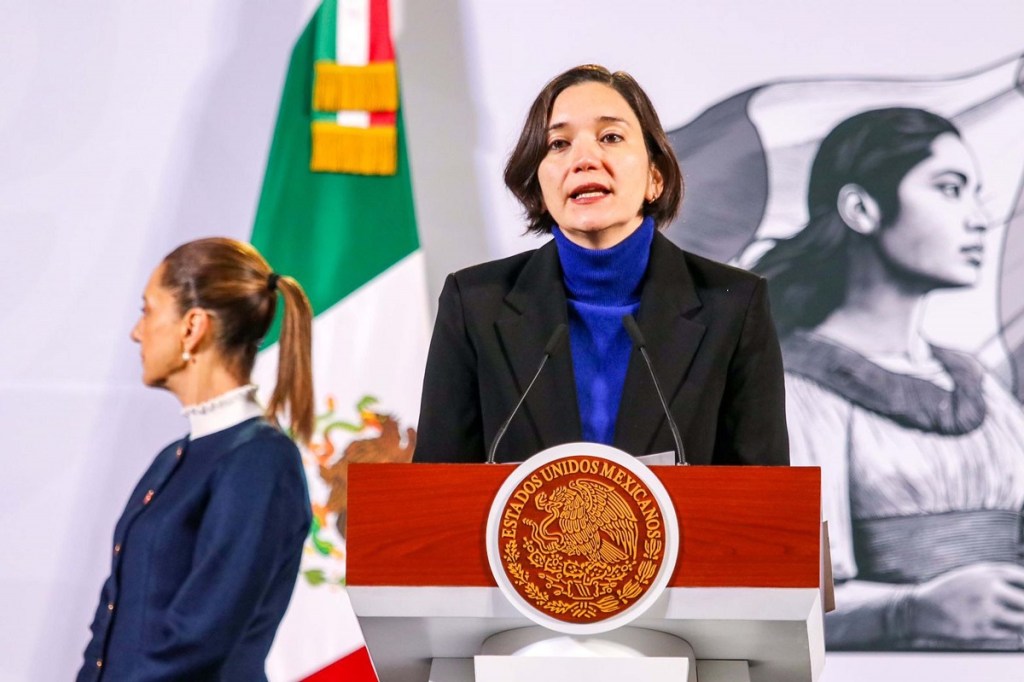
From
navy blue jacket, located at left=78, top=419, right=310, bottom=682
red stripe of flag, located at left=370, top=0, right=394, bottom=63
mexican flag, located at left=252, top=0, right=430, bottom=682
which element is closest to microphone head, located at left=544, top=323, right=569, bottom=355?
navy blue jacket, located at left=78, top=419, right=310, bottom=682

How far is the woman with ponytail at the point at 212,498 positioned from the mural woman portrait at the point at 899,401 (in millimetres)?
1502

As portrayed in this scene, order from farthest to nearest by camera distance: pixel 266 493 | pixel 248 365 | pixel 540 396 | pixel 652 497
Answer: pixel 248 365
pixel 266 493
pixel 540 396
pixel 652 497

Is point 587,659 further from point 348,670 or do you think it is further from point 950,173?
point 950,173

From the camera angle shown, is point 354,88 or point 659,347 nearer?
point 659,347

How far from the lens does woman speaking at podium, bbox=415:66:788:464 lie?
205 centimetres

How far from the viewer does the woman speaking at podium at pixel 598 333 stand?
2047mm

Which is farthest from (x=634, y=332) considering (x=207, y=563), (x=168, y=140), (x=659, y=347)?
(x=168, y=140)

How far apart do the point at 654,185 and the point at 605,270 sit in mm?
270

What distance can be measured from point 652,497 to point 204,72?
303 cm

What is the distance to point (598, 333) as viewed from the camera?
2.17m

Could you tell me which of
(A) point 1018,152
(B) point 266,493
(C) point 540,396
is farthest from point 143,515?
(A) point 1018,152

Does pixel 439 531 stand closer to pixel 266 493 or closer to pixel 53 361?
pixel 266 493

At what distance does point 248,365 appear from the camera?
3053 millimetres

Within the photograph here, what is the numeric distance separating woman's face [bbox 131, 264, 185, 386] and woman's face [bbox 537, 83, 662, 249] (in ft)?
3.58
